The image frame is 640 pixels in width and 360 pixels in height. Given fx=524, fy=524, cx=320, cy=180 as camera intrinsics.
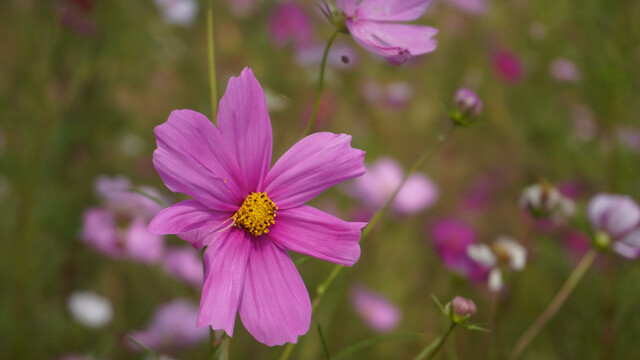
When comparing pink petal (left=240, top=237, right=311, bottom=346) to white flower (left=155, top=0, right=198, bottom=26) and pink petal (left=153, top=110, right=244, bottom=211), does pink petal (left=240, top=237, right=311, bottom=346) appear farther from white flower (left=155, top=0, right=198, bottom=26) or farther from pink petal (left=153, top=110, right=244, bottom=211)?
white flower (left=155, top=0, right=198, bottom=26)

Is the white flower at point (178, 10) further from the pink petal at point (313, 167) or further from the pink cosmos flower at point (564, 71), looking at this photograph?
the pink cosmos flower at point (564, 71)

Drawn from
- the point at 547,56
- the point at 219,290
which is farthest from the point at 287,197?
the point at 547,56

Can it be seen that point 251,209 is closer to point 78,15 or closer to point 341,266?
point 341,266

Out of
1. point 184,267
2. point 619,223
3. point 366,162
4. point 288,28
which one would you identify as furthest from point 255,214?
point 288,28

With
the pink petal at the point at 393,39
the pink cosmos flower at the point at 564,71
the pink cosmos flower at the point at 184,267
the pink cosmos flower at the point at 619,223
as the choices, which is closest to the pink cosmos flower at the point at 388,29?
the pink petal at the point at 393,39

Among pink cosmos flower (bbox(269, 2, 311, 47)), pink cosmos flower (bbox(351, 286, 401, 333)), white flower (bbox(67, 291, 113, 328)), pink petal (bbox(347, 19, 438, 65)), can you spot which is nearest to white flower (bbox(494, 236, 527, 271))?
pink petal (bbox(347, 19, 438, 65))

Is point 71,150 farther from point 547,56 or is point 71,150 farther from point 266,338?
point 547,56
